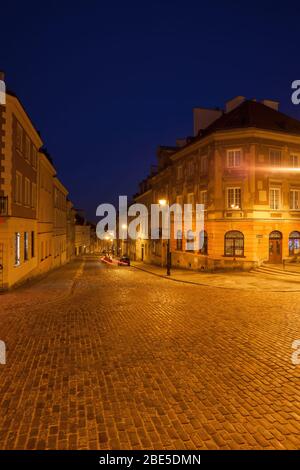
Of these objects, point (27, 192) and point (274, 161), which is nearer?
point (27, 192)

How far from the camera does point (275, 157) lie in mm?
26734

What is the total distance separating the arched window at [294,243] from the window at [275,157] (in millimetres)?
6301

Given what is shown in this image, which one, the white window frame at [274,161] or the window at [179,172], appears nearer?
the white window frame at [274,161]

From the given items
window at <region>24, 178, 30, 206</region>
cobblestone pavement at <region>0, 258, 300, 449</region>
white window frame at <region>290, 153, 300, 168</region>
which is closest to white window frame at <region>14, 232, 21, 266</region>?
window at <region>24, 178, 30, 206</region>

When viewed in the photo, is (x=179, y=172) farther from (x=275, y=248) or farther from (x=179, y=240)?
(x=275, y=248)

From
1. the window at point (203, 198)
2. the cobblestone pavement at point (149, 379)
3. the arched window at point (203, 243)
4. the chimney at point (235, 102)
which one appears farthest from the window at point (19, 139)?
the chimney at point (235, 102)

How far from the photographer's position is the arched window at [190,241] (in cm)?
3075

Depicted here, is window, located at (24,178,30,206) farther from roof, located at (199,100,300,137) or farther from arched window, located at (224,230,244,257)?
arched window, located at (224,230,244,257)

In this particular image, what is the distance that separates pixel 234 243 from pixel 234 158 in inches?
287

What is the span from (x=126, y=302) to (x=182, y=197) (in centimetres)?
2110

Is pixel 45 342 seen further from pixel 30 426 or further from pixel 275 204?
pixel 275 204

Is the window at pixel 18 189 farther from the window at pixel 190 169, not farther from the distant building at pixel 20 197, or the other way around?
the window at pixel 190 169

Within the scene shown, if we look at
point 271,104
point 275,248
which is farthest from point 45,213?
point 271,104

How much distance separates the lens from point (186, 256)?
1257 inches
